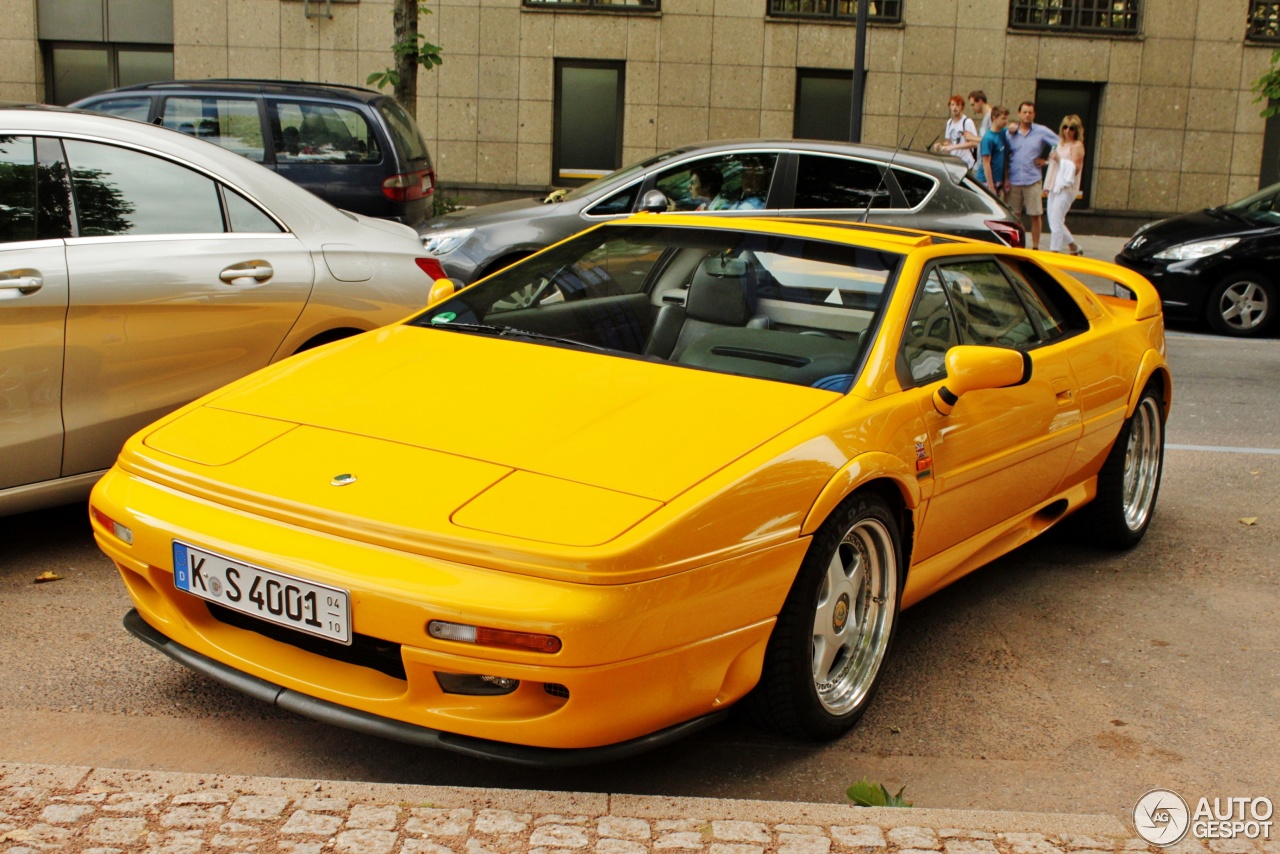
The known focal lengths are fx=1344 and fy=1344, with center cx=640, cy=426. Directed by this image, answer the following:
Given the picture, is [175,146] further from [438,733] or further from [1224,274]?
[1224,274]

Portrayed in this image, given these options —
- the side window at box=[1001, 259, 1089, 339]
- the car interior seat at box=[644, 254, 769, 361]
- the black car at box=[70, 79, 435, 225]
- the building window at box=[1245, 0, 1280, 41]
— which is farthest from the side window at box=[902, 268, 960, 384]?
the building window at box=[1245, 0, 1280, 41]

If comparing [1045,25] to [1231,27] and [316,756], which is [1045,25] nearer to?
[1231,27]

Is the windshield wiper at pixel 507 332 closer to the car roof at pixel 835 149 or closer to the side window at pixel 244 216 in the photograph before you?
the side window at pixel 244 216

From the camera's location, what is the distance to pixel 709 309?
14.0ft

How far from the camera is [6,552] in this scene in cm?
496

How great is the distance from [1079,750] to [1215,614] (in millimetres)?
1495

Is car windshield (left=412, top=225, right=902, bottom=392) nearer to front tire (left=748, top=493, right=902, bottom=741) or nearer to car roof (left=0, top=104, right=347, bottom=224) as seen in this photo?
front tire (left=748, top=493, right=902, bottom=741)

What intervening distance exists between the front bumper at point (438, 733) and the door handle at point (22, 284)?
72.7 inches

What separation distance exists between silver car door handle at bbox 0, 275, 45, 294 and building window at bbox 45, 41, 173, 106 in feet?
53.7

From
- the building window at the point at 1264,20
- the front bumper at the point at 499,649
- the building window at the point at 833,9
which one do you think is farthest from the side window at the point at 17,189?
the building window at the point at 1264,20

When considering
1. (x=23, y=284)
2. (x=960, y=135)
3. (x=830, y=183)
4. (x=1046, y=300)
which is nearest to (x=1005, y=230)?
(x=830, y=183)

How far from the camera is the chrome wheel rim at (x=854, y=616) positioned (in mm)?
3600

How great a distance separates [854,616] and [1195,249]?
980 cm

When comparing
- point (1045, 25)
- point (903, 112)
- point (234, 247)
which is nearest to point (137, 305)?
point (234, 247)
